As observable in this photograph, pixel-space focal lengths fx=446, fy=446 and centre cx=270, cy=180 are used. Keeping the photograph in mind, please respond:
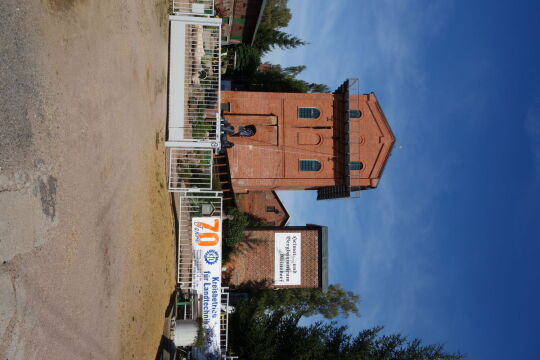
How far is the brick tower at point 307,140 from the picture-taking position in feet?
87.1

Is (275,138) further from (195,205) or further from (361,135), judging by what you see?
(195,205)

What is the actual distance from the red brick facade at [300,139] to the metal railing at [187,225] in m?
5.99

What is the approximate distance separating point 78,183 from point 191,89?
11513 millimetres

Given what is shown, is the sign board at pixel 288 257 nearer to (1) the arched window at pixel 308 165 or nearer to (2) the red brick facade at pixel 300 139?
(2) the red brick facade at pixel 300 139

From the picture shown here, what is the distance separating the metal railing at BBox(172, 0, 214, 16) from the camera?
70.2 ft

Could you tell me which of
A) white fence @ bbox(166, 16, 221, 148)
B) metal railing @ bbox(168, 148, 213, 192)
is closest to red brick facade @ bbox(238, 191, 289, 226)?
metal railing @ bbox(168, 148, 213, 192)

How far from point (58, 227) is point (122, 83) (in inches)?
243

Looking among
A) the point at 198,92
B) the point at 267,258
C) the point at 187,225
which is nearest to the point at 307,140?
the point at 267,258

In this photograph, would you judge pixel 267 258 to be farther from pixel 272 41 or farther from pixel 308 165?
pixel 272 41


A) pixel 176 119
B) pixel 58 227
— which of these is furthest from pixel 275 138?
pixel 58 227

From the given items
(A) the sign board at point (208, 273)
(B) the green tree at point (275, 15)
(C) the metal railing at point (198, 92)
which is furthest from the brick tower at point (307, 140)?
(B) the green tree at point (275, 15)

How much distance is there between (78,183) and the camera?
10.6 meters

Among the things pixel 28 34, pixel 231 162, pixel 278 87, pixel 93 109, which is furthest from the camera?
pixel 278 87

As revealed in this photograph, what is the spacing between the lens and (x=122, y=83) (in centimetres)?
1409
